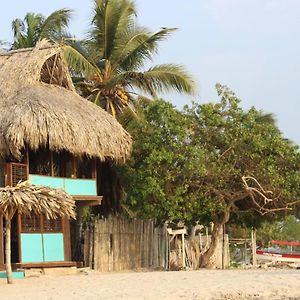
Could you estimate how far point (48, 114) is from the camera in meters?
18.3

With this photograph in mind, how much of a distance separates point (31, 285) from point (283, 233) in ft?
127

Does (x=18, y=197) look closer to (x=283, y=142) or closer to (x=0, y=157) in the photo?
(x=0, y=157)

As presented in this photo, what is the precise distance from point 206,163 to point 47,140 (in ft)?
16.7

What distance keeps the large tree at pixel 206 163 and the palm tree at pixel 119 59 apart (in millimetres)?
2449

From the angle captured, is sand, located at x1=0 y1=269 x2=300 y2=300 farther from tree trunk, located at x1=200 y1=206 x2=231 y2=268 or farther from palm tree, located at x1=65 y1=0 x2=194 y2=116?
palm tree, located at x1=65 y1=0 x2=194 y2=116

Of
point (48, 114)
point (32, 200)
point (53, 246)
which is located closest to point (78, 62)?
point (48, 114)

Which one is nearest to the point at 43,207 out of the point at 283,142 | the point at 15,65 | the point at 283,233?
the point at 15,65

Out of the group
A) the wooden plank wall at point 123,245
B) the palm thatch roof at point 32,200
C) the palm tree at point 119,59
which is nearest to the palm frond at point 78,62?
the palm tree at point 119,59

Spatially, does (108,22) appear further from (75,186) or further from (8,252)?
(8,252)

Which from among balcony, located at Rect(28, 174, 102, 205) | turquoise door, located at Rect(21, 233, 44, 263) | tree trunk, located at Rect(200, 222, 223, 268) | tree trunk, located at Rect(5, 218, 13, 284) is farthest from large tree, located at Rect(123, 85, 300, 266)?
tree trunk, located at Rect(5, 218, 13, 284)

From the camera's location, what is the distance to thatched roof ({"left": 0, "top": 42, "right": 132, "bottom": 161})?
17.7 metres

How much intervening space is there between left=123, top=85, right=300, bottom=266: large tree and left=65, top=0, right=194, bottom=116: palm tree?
245 centimetres

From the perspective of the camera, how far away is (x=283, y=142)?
846 inches

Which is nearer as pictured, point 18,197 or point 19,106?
point 18,197
